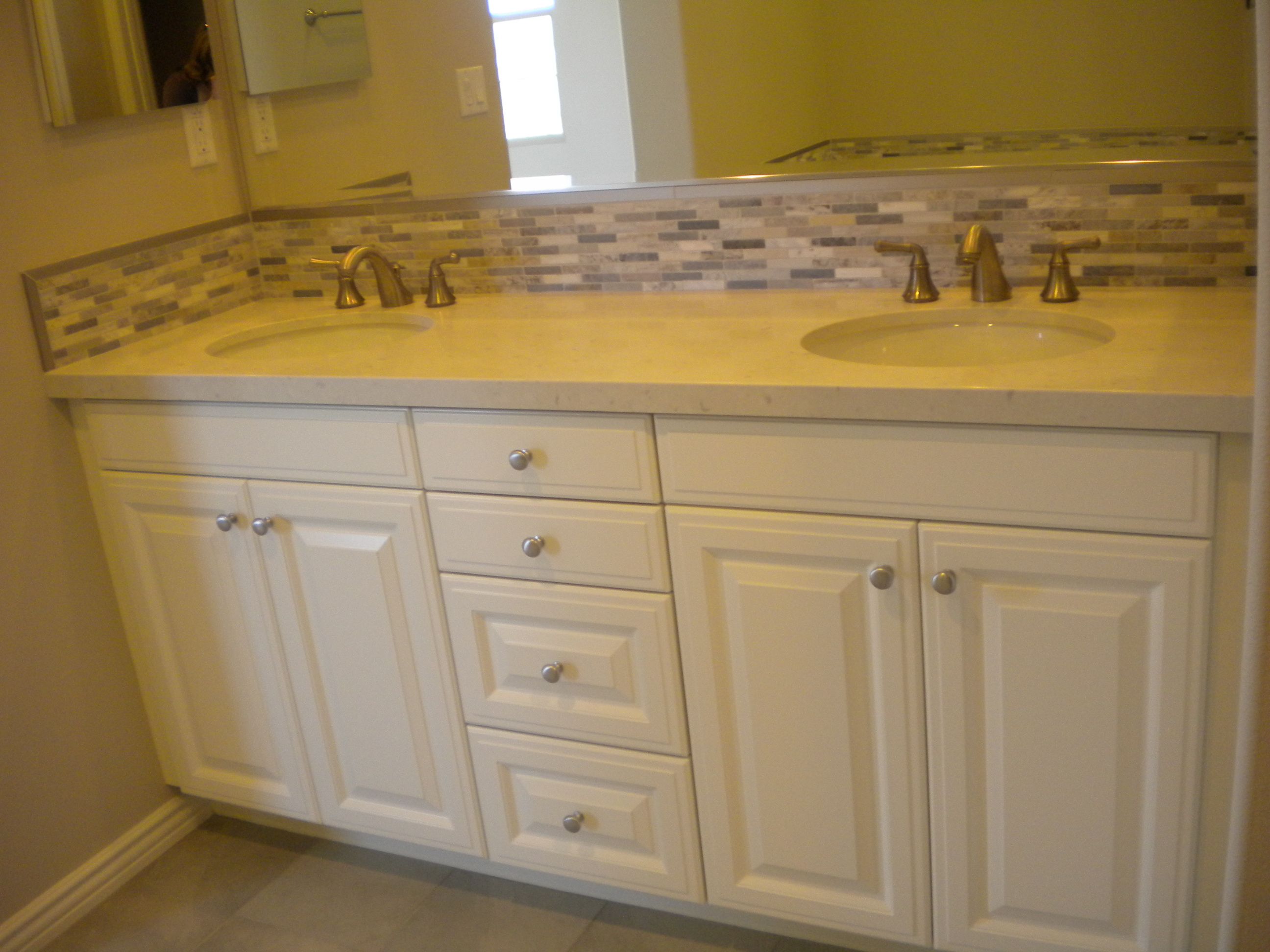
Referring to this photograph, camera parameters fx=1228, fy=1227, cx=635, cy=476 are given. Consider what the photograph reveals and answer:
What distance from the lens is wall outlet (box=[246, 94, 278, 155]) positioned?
2303 millimetres

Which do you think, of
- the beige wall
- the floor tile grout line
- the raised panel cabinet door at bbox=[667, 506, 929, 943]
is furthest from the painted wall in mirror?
the floor tile grout line

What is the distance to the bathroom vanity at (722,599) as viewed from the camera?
54.0 inches

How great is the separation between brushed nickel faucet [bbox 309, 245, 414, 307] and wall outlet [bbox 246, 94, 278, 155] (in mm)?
271

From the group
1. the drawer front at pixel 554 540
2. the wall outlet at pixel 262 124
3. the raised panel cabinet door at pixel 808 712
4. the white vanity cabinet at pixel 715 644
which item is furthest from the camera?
the wall outlet at pixel 262 124

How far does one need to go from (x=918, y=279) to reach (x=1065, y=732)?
672 mm

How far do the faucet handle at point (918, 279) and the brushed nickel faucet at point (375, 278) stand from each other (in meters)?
0.88

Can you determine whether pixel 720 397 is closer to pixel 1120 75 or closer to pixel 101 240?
pixel 1120 75

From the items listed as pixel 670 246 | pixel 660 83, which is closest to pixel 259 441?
pixel 670 246

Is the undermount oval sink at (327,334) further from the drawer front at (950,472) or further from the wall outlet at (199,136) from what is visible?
the drawer front at (950,472)

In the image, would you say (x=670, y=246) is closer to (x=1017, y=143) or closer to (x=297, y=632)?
(x=1017, y=143)

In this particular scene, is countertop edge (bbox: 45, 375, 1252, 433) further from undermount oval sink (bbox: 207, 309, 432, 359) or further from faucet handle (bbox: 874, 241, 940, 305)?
faucet handle (bbox: 874, 241, 940, 305)

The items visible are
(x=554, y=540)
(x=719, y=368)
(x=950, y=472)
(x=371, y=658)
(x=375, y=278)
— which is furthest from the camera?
(x=375, y=278)

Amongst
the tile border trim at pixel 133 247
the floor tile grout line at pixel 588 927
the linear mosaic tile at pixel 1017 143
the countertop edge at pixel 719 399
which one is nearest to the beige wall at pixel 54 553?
the tile border trim at pixel 133 247

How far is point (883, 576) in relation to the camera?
1.46 meters
